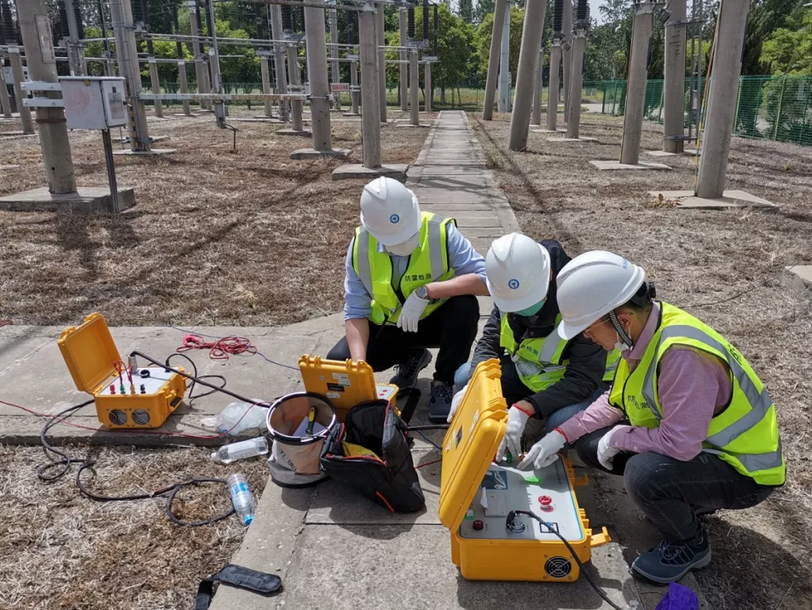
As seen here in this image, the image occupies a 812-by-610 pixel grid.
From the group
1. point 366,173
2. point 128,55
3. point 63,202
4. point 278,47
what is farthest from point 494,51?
point 63,202

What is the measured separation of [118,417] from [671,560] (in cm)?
254

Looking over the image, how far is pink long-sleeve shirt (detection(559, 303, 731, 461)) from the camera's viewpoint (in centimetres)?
194

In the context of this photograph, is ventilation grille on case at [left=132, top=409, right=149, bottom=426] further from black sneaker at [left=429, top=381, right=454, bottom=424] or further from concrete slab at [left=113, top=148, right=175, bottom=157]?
concrete slab at [left=113, top=148, right=175, bottom=157]

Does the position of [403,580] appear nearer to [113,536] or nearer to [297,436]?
[297,436]

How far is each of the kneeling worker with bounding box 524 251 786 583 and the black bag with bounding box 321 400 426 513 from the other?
2.56ft

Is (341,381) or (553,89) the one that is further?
(553,89)

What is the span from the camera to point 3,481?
9.52 ft

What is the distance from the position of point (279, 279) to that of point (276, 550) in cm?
362

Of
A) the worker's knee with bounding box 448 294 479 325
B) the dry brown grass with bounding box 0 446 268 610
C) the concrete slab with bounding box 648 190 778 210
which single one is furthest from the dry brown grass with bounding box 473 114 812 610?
the dry brown grass with bounding box 0 446 268 610

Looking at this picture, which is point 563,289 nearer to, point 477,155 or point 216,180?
point 216,180

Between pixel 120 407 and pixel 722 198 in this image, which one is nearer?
pixel 120 407

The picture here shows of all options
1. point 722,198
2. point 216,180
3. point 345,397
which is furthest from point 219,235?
point 722,198

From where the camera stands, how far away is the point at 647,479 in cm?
212

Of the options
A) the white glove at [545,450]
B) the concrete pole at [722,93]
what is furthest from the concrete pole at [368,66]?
the white glove at [545,450]
